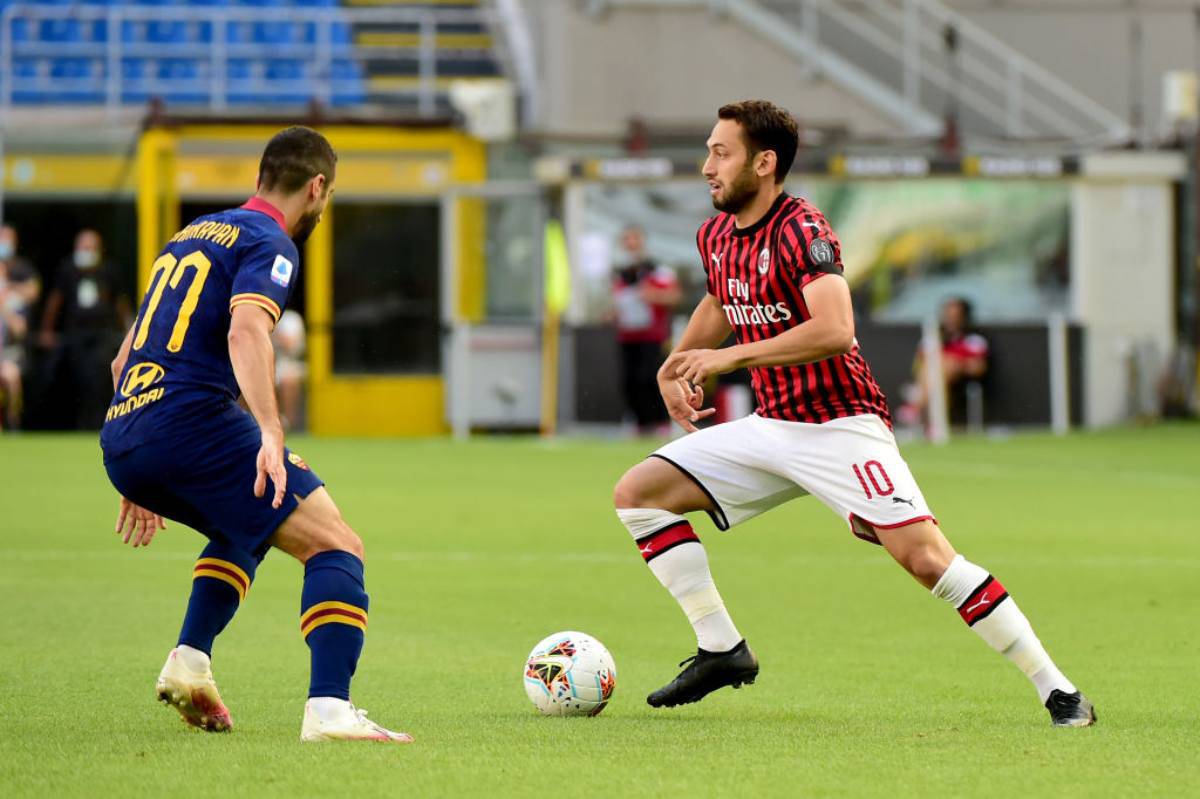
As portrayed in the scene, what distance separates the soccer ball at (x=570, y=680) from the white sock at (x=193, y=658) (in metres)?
1.11

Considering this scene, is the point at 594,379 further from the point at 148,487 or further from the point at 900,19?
the point at 148,487

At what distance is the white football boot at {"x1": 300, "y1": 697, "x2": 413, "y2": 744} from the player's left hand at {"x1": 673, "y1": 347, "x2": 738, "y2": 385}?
1.45 metres

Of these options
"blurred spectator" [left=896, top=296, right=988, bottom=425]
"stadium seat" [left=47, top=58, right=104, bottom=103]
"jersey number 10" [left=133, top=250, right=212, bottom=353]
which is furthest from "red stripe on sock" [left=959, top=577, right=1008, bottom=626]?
"stadium seat" [left=47, top=58, right=104, bottom=103]

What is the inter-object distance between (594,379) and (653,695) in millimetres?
19243

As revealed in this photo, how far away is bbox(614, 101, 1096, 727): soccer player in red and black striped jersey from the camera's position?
6426 millimetres

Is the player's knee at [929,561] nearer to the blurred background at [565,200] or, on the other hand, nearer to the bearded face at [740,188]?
the bearded face at [740,188]

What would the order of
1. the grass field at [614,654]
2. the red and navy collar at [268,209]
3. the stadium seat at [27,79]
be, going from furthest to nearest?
1. the stadium seat at [27,79]
2. the red and navy collar at [268,209]
3. the grass field at [614,654]

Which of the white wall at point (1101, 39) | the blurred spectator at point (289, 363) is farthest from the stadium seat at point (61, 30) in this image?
the white wall at point (1101, 39)

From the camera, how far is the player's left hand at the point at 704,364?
6.29 m

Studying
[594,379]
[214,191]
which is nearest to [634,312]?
[594,379]

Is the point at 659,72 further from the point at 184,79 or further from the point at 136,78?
the point at 136,78

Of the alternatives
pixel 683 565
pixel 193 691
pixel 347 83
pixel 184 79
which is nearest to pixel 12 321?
pixel 184 79

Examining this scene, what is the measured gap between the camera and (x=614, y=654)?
8.41 meters

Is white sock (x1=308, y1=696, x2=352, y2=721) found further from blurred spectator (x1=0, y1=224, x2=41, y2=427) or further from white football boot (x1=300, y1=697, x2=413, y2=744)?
blurred spectator (x1=0, y1=224, x2=41, y2=427)
